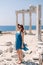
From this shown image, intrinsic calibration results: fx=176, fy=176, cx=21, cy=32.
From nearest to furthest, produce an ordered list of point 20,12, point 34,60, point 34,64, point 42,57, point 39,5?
1. point 42,57
2. point 34,64
3. point 34,60
4. point 39,5
5. point 20,12

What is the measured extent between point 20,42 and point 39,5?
26.0 feet

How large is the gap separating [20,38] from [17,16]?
533 inches

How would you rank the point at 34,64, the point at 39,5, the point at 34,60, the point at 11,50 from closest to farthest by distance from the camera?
the point at 34,64
the point at 34,60
the point at 11,50
the point at 39,5

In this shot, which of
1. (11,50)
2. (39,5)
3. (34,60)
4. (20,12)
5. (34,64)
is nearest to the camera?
(34,64)

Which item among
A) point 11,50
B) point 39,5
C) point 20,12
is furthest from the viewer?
point 20,12

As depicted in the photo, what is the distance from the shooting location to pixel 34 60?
22.1 ft

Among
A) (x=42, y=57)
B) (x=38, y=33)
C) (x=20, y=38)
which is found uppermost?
(x=20, y=38)

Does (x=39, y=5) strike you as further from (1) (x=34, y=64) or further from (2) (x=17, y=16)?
(1) (x=34, y=64)

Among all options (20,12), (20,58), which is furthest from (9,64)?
(20,12)

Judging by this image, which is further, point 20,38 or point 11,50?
point 11,50

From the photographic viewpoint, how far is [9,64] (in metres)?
6.18

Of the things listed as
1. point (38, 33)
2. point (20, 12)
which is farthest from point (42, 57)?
point (20, 12)

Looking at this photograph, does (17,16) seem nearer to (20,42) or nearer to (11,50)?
(11,50)

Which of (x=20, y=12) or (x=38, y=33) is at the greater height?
(x=20, y=12)
